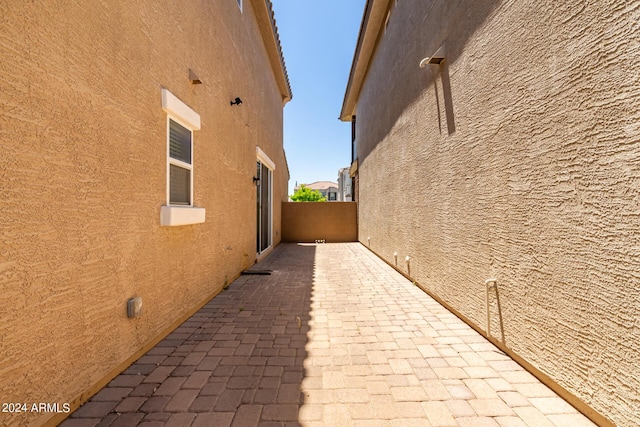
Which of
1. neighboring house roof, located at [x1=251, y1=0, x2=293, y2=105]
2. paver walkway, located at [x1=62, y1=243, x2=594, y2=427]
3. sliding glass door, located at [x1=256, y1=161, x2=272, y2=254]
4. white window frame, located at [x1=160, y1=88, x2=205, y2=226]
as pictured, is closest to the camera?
paver walkway, located at [x1=62, y1=243, x2=594, y2=427]

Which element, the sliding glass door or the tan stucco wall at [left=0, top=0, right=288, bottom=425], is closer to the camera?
the tan stucco wall at [left=0, top=0, right=288, bottom=425]

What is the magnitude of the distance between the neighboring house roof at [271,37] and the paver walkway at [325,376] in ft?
25.2

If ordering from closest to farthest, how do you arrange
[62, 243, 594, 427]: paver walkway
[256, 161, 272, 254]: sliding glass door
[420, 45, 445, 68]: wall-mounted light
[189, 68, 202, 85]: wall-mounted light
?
[62, 243, 594, 427]: paver walkway
[189, 68, 202, 85]: wall-mounted light
[420, 45, 445, 68]: wall-mounted light
[256, 161, 272, 254]: sliding glass door

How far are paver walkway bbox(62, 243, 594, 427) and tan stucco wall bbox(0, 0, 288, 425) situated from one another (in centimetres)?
41

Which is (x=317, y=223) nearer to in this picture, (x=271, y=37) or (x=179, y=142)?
(x=271, y=37)

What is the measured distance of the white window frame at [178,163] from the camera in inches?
121

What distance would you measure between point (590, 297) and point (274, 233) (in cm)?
965

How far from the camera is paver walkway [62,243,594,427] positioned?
199 centimetres

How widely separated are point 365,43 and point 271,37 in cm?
315

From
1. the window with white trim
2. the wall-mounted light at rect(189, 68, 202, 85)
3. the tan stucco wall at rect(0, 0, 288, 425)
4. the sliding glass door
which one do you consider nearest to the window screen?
the window with white trim

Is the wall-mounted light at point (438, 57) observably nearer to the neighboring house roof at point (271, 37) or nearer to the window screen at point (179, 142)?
the window screen at point (179, 142)

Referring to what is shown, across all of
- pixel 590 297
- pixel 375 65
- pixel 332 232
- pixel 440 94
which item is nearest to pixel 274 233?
pixel 332 232

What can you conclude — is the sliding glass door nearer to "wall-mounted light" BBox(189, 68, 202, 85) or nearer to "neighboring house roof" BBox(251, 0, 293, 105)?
"neighboring house roof" BBox(251, 0, 293, 105)

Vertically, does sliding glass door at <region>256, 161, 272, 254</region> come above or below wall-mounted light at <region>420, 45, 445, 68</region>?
below
